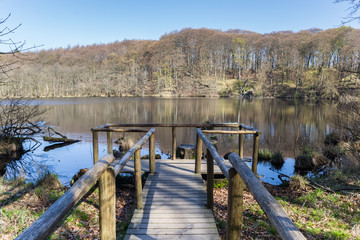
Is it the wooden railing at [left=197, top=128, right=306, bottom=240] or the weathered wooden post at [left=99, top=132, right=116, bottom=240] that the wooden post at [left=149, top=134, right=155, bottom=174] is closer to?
the wooden railing at [left=197, top=128, right=306, bottom=240]

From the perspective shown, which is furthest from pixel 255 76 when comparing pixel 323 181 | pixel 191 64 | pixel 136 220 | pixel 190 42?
pixel 136 220

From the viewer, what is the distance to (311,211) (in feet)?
14.5

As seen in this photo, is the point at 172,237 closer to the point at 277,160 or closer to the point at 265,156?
the point at 277,160

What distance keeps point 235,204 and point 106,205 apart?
121 cm

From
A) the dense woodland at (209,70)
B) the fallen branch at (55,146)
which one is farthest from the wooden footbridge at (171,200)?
the dense woodland at (209,70)

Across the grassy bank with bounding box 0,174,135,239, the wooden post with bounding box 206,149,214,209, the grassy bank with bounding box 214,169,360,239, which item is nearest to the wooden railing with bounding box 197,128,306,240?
the wooden post with bounding box 206,149,214,209

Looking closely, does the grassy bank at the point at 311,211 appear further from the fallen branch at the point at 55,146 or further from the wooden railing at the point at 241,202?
the fallen branch at the point at 55,146

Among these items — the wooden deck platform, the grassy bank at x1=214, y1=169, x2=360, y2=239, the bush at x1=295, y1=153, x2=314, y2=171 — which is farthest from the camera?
the bush at x1=295, y1=153, x2=314, y2=171

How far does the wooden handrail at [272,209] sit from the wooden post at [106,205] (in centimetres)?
122

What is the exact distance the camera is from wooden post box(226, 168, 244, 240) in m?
1.96

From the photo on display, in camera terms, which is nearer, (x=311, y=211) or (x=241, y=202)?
(x=241, y=202)

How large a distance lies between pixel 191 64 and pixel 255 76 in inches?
923

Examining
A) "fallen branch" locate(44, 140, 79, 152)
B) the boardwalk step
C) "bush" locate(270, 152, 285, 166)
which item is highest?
the boardwalk step

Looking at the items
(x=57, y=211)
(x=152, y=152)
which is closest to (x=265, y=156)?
(x=152, y=152)
